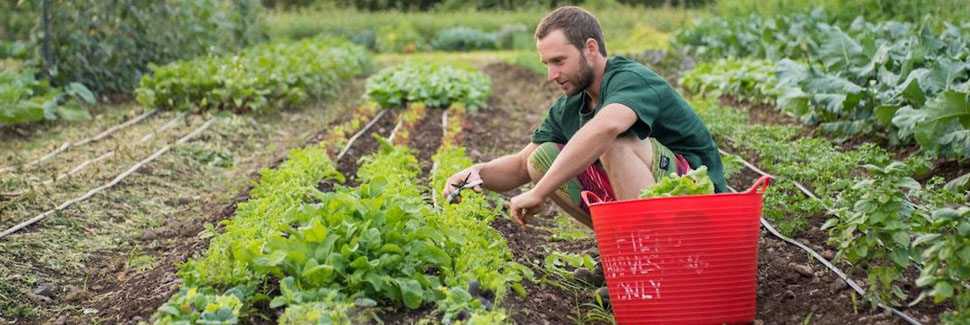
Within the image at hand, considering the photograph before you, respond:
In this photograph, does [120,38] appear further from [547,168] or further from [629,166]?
[629,166]

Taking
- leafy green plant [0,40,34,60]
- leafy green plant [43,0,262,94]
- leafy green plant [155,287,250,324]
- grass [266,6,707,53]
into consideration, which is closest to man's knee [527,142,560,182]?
leafy green plant [155,287,250,324]

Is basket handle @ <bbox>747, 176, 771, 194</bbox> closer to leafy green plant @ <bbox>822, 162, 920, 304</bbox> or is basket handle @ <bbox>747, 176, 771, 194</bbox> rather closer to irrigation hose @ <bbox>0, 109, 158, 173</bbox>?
leafy green plant @ <bbox>822, 162, 920, 304</bbox>

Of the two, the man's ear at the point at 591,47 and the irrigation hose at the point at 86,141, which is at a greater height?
the man's ear at the point at 591,47

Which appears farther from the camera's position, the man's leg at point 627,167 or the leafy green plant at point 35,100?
the leafy green plant at point 35,100

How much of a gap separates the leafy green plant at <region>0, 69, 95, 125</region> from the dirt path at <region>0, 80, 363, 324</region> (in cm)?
20

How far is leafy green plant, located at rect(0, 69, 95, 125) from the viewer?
8164 millimetres

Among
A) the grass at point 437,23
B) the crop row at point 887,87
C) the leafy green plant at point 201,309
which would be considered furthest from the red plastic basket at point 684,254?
the grass at point 437,23

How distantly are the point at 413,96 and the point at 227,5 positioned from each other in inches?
249

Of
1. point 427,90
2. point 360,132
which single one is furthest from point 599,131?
point 427,90

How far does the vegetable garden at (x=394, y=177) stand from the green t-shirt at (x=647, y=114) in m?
0.44

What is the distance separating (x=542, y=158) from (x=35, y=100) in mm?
6233

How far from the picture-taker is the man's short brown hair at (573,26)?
3.90 meters

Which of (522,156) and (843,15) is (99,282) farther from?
(843,15)

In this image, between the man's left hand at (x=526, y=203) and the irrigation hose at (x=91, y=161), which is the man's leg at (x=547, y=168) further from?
the irrigation hose at (x=91, y=161)
